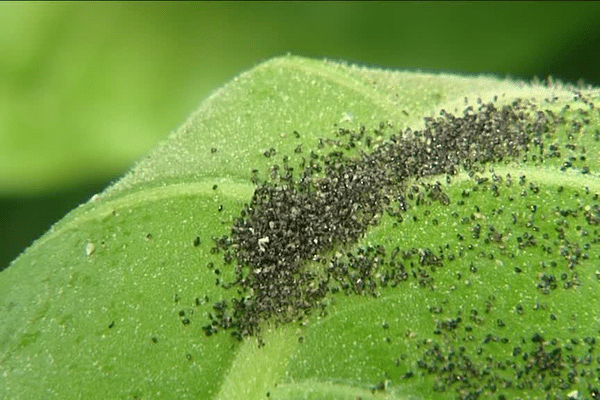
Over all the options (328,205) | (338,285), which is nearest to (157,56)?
(328,205)

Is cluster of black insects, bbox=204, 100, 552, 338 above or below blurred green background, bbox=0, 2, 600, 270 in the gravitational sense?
below

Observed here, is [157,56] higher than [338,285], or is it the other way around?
[157,56]

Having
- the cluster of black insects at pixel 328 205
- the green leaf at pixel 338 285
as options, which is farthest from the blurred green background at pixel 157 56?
the cluster of black insects at pixel 328 205

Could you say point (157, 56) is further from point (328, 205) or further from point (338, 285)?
point (338, 285)

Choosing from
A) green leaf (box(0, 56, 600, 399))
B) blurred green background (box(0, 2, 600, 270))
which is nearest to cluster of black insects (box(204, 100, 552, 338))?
green leaf (box(0, 56, 600, 399))

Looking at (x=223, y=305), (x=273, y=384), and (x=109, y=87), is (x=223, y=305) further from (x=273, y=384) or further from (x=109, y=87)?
(x=109, y=87)

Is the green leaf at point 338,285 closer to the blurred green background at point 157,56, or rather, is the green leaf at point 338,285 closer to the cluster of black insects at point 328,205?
the cluster of black insects at point 328,205

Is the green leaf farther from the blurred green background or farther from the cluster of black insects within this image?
the blurred green background
